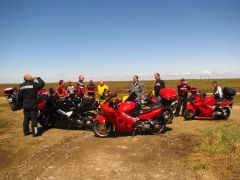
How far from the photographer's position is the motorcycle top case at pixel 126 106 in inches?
307

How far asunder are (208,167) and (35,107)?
585cm

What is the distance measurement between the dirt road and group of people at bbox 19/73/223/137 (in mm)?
826

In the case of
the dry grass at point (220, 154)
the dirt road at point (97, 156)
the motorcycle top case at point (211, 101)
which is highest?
the motorcycle top case at point (211, 101)

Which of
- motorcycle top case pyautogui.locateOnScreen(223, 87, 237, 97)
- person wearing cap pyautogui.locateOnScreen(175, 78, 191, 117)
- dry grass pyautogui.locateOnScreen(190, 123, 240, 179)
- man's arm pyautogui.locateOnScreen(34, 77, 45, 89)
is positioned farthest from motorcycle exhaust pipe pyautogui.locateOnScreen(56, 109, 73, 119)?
motorcycle top case pyautogui.locateOnScreen(223, 87, 237, 97)

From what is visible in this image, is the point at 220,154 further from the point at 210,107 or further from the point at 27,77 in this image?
the point at 27,77

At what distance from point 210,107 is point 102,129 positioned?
17.4 feet

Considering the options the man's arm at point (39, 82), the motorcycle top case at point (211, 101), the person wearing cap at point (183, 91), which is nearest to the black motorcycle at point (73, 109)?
the man's arm at point (39, 82)

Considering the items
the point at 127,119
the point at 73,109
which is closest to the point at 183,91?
the point at 127,119

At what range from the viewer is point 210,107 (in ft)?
34.6

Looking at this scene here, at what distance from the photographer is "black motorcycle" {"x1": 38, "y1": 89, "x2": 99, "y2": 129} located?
8.99 meters

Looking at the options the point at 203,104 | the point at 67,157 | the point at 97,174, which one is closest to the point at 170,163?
the point at 97,174

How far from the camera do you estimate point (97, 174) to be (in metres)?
4.94

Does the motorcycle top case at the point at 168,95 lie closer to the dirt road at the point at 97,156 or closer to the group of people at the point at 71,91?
the group of people at the point at 71,91

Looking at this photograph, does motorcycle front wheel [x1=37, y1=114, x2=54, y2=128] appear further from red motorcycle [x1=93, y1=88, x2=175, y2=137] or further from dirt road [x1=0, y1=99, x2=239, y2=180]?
red motorcycle [x1=93, y1=88, x2=175, y2=137]
